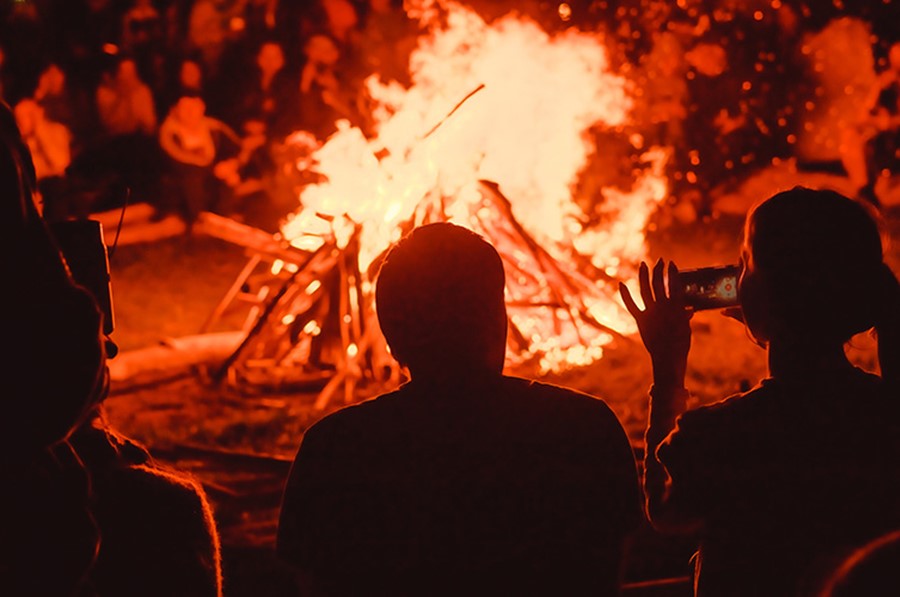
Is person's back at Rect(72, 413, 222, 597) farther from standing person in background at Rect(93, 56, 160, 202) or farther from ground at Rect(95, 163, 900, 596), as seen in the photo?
standing person in background at Rect(93, 56, 160, 202)

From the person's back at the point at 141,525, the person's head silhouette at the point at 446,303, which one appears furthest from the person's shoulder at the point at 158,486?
the person's head silhouette at the point at 446,303

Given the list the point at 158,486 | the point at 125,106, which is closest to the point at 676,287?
the point at 158,486

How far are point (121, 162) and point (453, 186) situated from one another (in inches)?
245

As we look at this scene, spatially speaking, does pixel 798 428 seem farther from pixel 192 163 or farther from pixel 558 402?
pixel 192 163

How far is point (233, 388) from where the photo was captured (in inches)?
262

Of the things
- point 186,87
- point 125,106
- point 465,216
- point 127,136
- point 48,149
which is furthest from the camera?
point 186,87

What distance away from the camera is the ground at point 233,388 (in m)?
4.22

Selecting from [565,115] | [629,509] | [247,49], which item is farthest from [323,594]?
[247,49]

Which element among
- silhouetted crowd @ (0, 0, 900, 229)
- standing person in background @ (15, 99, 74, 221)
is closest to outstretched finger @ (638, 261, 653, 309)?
silhouetted crowd @ (0, 0, 900, 229)

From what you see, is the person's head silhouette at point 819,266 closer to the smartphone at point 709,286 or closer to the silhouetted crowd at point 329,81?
the smartphone at point 709,286

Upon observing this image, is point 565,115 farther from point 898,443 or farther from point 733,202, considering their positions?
point 898,443

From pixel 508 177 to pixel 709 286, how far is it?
15.3ft

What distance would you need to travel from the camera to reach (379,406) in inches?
77.4

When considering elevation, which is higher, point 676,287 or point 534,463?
point 676,287
